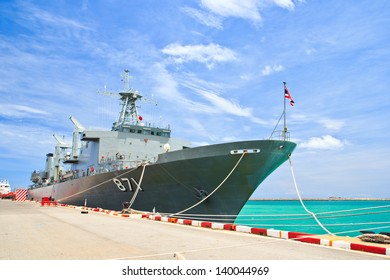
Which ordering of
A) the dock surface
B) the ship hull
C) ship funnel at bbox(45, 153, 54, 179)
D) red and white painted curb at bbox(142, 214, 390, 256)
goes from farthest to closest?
ship funnel at bbox(45, 153, 54, 179)
the ship hull
red and white painted curb at bbox(142, 214, 390, 256)
the dock surface

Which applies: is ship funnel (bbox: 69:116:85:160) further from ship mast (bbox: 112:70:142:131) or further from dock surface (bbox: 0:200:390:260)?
dock surface (bbox: 0:200:390:260)

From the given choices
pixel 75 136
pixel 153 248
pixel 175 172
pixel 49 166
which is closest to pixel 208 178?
pixel 175 172

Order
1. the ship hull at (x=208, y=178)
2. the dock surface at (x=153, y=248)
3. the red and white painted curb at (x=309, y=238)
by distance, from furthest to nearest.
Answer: the ship hull at (x=208, y=178) → the red and white painted curb at (x=309, y=238) → the dock surface at (x=153, y=248)

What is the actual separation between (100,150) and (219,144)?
446 inches

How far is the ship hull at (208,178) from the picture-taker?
13.5m

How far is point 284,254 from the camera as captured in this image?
609 centimetres

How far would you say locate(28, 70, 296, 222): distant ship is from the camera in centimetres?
1364

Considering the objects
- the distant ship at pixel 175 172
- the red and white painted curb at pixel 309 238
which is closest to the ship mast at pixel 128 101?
the distant ship at pixel 175 172

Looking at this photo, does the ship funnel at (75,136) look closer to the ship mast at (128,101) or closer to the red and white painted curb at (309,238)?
the ship mast at (128,101)

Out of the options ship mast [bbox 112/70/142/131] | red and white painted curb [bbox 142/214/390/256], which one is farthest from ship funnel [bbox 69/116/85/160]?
red and white painted curb [bbox 142/214/390/256]

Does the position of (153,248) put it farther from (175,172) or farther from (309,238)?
(175,172)
